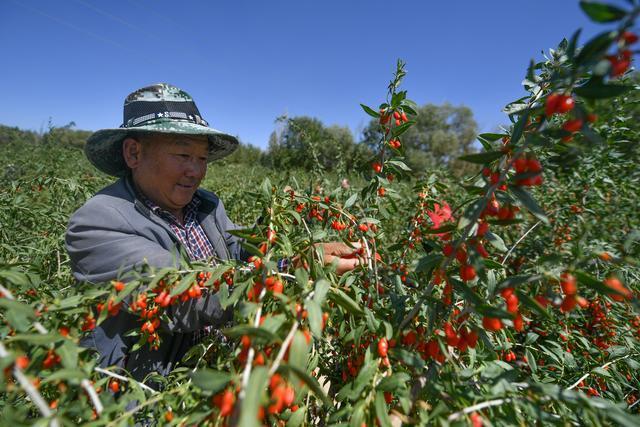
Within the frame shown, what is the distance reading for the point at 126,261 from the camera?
51.4 inches

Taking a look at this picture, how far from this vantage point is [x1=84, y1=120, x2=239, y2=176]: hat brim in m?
1.81

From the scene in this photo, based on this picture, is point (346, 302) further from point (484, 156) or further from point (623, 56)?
point (623, 56)

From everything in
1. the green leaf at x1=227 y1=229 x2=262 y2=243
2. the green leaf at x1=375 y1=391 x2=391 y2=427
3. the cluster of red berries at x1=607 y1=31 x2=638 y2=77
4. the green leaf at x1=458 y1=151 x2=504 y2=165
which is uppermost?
the cluster of red berries at x1=607 y1=31 x2=638 y2=77

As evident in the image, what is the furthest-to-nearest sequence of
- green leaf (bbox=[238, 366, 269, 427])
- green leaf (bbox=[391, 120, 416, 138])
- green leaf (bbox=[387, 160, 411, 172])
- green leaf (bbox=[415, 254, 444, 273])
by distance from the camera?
green leaf (bbox=[387, 160, 411, 172]), green leaf (bbox=[391, 120, 416, 138]), green leaf (bbox=[415, 254, 444, 273]), green leaf (bbox=[238, 366, 269, 427])

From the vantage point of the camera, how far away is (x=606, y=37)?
1.90 ft

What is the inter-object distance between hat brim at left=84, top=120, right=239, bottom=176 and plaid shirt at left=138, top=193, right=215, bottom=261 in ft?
1.38

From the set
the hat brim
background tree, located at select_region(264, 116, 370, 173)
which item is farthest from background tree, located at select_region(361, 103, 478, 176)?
the hat brim

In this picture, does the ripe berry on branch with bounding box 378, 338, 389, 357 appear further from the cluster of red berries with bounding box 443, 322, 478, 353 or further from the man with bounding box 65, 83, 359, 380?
the man with bounding box 65, 83, 359, 380

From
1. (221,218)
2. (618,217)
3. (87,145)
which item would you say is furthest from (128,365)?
(618,217)

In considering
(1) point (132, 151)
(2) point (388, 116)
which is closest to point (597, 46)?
(2) point (388, 116)

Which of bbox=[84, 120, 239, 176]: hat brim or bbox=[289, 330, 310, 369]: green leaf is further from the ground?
bbox=[84, 120, 239, 176]: hat brim

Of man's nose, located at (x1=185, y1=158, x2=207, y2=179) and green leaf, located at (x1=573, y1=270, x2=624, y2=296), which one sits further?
man's nose, located at (x1=185, y1=158, x2=207, y2=179)

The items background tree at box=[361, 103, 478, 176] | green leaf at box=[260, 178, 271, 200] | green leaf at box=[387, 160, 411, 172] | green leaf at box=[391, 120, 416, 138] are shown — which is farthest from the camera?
background tree at box=[361, 103, 478, 176]

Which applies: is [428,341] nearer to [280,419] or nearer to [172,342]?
[280,419]
